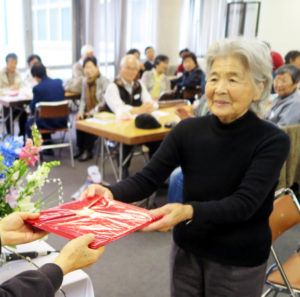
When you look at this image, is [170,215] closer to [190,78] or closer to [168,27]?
A: [190,78]

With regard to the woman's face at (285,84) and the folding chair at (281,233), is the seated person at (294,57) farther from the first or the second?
the folding chair at (281,233)

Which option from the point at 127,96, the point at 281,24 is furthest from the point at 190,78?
the point at 281,24

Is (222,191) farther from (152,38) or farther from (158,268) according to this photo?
(152,38)

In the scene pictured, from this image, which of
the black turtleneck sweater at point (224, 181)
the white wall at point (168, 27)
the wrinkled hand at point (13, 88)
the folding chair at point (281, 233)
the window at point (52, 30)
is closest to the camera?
the black turtleneck sweater at point (224, 181)

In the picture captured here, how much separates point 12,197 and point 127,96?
3568 millimetres

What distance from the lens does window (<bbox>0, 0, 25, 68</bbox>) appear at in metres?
7.99

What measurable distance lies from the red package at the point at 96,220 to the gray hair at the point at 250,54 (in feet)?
1.89

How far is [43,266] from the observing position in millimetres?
1062

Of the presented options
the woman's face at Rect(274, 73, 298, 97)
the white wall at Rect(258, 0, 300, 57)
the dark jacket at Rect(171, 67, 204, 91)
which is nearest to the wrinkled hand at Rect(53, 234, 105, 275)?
the woman's face at Rect(274, 73, 298, 97)

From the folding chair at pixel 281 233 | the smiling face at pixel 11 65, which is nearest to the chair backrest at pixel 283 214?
the folding chair at pixel 281 233

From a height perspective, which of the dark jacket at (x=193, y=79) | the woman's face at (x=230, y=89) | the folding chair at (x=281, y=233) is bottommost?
the folding chair at (x=281, y=233)

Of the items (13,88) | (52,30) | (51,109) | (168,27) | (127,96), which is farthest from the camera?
(168,27)

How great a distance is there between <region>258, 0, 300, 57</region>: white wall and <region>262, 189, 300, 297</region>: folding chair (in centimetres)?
913

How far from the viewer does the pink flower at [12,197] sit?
136cm
